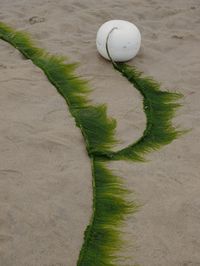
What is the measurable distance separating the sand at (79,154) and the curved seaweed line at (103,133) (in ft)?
0.17

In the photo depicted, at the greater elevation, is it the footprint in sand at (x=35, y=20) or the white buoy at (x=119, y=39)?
the white buoy at (x=119, y=39)

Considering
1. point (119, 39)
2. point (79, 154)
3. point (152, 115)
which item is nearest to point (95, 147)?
point (79, 154)

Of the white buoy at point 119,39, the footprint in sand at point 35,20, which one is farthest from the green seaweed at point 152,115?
the footprint in sand at point 35,20

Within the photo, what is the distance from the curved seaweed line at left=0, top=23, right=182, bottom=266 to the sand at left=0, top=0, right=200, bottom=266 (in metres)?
0.05

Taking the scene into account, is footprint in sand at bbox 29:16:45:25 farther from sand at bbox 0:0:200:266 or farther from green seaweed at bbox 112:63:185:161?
green seaweed at bbox 112:63:185:161

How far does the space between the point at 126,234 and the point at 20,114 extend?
1.22 meters

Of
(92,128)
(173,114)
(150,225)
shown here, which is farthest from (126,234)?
(173,114)

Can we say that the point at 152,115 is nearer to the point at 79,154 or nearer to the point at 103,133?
the point at 103,133

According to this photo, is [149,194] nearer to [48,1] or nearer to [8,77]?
[8,77]

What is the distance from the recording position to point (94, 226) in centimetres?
237

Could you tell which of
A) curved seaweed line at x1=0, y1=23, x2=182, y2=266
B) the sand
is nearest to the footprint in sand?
the sand

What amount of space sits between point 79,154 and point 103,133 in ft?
0.90

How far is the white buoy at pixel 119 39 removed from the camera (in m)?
3.62

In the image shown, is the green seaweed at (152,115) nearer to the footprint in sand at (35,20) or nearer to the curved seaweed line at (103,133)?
the curved seaweed line at (103,133)
